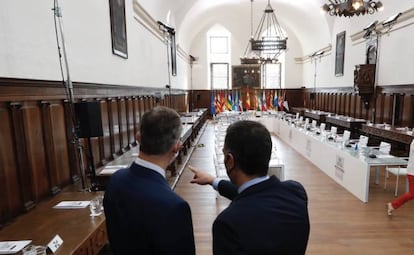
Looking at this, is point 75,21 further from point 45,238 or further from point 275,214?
point 275,214

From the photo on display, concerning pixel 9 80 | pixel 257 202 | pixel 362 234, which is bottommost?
pixel 362 234

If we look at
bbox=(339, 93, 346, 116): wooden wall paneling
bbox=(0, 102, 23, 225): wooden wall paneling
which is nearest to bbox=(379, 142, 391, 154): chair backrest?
bbox=(0, 102, 23, 225): wooden wall paneling

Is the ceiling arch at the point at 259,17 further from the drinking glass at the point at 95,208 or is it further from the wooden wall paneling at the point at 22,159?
the drinking glass at the point at 95,208

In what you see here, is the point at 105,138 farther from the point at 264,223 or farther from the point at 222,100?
the point at 222,100

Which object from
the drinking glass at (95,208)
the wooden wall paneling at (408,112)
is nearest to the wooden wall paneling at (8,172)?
the drinking glass at (95,208)

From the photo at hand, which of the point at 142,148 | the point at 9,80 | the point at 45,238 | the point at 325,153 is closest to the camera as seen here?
the point at 142,148

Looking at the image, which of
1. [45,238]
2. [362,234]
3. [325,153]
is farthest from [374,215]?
[45,238]

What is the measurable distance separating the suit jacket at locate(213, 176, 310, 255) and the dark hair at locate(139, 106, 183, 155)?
42 centimetres

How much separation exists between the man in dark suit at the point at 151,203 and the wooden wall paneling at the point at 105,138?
363 centimetres

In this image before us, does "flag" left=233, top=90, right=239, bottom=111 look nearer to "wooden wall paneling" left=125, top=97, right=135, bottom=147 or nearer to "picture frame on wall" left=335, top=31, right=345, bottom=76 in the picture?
"picture frame on wall" left=335, top=31, right=345, bottom=76

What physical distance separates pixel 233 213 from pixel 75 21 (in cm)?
392

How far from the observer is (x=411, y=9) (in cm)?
712

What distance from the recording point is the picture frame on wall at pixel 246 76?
1738 cm

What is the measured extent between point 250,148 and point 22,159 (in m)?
2.52
